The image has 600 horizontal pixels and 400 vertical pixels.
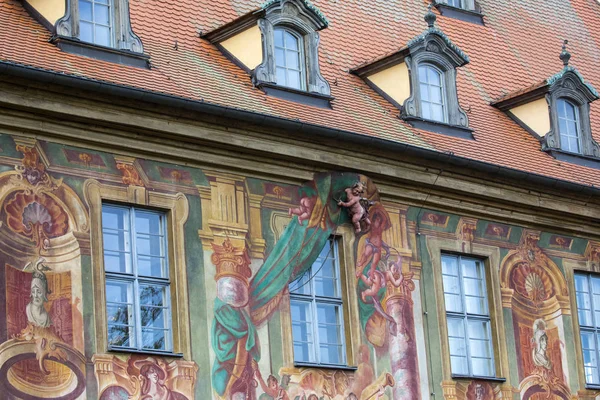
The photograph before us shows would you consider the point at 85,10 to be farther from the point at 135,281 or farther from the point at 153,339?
the point at 153,339

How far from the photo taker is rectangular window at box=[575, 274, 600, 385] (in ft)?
75.8

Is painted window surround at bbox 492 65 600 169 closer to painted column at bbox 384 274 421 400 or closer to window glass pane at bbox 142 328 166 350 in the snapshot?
painted column at bbox 384 274 421 400

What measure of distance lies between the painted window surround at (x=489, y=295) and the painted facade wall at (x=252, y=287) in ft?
0.06

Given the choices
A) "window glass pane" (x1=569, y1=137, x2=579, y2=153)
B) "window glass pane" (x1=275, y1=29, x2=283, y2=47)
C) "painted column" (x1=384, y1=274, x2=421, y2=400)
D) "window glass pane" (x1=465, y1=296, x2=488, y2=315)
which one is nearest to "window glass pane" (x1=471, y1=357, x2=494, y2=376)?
"window glass pane" (x1=465, y1=296, x2=488, y2=315)

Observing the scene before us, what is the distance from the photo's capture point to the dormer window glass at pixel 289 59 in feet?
70.1

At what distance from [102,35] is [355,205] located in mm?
3804

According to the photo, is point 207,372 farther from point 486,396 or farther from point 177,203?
point 486,396

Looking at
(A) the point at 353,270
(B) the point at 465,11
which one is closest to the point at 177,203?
(A) the point at 353,270

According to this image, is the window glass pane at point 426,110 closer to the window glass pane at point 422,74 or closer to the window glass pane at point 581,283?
the window glass pane at point 422,74

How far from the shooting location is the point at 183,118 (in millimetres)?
19219

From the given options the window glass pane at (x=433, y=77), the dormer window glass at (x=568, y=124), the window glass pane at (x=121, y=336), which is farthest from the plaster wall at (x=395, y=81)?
the window glass pane at (x=121, y=336)

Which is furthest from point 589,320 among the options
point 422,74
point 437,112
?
point 422,74

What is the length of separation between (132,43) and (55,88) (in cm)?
191

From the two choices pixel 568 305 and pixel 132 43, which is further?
pixel 568 305
